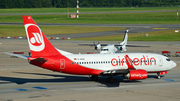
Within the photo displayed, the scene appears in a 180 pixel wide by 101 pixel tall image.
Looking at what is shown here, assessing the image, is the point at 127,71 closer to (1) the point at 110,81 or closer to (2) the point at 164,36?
(1) the point at 110,81

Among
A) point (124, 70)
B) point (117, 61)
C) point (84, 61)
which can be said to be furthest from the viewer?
point (117, 61)

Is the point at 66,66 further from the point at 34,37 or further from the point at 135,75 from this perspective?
the point at 135,75

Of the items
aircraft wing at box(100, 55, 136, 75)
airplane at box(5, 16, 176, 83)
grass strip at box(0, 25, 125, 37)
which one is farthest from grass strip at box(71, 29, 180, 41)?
aircraft wing at box(100, 55, 136, 75)

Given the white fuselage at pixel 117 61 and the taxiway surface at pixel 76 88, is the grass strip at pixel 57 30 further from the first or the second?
the white fuselage at pixel 117 61

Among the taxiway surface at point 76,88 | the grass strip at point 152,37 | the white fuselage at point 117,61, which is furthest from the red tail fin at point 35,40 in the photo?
the grass strip at point 152,37

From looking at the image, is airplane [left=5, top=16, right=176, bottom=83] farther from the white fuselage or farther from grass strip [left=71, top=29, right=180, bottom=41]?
grass strip [left=71, top=29, right=180, bottom=41]

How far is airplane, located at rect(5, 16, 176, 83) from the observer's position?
3650cm

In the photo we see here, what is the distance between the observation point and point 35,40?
3662 centimetres

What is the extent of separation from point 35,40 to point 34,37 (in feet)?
1.32

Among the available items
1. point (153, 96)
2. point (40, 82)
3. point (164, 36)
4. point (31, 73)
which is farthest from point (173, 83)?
point (164, 36)

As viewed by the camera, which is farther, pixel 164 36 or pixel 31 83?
pixel 164 36

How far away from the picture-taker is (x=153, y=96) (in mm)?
32906

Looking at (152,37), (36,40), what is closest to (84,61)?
(36,40)

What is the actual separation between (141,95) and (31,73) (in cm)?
2102
